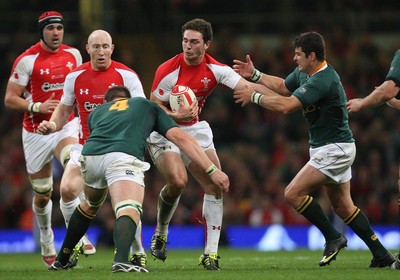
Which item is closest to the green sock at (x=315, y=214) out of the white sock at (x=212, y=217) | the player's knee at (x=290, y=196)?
the player's knee at (x=290, y=196)

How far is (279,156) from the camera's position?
20.7 meters

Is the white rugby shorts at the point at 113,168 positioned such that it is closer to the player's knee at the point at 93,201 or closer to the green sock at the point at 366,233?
the player's knee at the point at 93,201

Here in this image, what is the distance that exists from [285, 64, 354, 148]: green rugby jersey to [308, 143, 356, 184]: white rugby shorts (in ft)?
0.27

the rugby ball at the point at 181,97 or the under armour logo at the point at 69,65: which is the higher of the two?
the under armour logo at the point at 69,65

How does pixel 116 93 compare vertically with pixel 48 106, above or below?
above

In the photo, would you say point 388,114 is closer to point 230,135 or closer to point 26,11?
point 230,135

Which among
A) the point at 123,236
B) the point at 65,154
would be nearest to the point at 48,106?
the point at 65,154

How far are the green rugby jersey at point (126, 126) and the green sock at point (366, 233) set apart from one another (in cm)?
243

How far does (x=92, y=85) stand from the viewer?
11227 millimetres

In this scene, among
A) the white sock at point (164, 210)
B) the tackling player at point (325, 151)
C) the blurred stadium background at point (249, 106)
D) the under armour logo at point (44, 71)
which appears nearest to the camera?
the tackling player at point (325, 151)

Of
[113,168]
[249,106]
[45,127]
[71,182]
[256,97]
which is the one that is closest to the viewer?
[113,168]

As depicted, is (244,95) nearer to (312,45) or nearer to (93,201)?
(312,45)

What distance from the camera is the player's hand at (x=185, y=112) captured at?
35.2 feet

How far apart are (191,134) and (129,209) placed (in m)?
2.09
